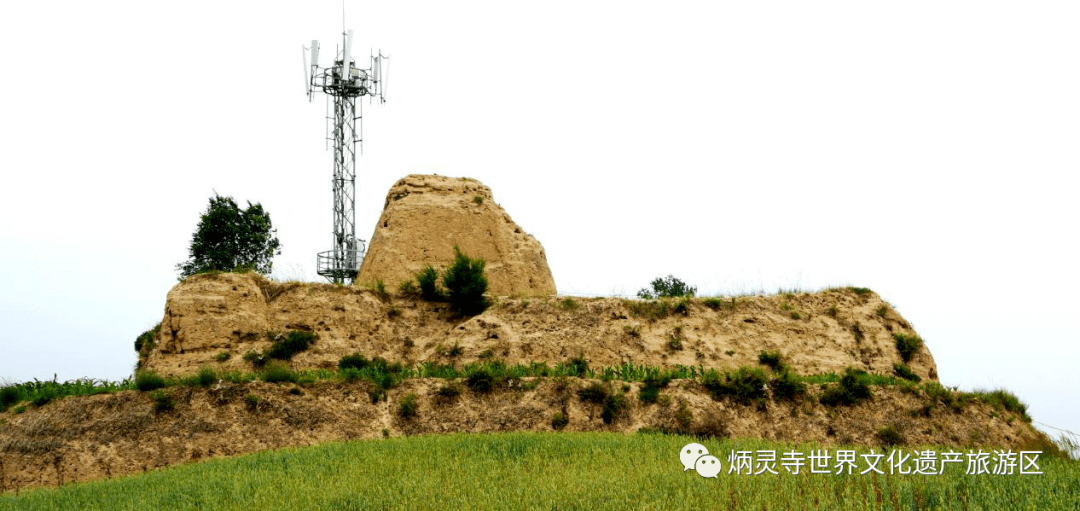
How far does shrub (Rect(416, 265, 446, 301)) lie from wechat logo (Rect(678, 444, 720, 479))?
13450 millimetres

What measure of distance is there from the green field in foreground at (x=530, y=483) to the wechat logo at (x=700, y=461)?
5.9 inches

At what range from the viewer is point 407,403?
709 inches

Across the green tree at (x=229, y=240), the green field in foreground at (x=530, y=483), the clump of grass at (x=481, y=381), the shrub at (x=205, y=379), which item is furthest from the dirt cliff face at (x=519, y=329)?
the green tree at (x=229, y=240)

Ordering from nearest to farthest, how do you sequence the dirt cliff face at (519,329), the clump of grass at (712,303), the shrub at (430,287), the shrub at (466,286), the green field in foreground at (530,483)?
the green field in foreground at (530,483)
the dirt cliff face at (519,329)
the shrub at (466,286)
the clump of grass at (712,303)
the shrub at (430,287)

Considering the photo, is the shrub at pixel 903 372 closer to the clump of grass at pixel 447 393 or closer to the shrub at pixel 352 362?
the clump of grass at pixel 447 393

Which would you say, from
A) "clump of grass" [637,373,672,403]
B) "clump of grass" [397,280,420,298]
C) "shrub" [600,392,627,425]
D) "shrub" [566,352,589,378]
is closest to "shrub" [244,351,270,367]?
"clump of grass" [397,280,420,298]

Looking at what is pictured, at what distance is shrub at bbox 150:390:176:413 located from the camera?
57.4ft

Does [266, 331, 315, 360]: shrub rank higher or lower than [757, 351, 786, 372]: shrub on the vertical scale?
higher

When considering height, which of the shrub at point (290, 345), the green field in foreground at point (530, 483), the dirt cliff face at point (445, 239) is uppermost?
the dirt cliff face at point (445, 239)

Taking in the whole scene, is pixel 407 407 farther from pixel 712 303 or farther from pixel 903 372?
pixel 903 372

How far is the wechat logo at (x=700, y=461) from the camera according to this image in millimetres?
10047

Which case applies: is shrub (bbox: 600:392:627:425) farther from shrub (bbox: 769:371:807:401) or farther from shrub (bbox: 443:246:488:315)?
shrub (bbox: 443:246:488:315)

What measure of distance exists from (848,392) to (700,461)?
33.4 ft

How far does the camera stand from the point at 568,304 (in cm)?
2327
